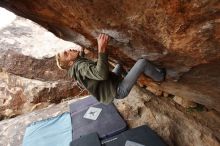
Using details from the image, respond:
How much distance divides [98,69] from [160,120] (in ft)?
6.91

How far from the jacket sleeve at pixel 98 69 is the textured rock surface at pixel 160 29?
242 mm

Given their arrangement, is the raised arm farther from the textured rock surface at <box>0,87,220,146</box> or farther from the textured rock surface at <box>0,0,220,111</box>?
the textured rock surface at <box>0,87,220,146</box>

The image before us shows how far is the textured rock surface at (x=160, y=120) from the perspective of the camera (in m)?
3.91

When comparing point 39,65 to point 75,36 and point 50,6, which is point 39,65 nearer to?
point 75,36

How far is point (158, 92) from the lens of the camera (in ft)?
14.9

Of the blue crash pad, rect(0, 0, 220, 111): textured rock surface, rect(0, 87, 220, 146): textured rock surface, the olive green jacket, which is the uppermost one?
rect(0, 0, 220, 111): textured rock surface

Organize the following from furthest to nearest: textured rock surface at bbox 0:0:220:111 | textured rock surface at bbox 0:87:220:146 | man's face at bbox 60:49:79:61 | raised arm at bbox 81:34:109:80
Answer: textured rock surface at bbox 0:87:220:146 < man's face at bbox 60:49:79:61 < raised arm at bbox 81:34:109:80 < textured rock surface at bbox 0:0:220:111

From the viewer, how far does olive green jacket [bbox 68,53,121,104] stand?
337cm

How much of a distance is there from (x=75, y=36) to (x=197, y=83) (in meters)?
1.78

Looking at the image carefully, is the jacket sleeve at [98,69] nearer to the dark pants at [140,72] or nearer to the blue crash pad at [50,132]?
the dark pants at [140,72]

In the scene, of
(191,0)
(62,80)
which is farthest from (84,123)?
(191,0)

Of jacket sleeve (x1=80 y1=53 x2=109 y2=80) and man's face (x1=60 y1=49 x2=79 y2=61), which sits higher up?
man's face (x1=60 y1=49 x2=79 y2=61)

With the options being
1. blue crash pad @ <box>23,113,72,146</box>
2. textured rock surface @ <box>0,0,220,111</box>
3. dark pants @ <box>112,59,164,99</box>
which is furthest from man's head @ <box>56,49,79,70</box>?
blue crash pad @ <box>23,113,72,146</box>

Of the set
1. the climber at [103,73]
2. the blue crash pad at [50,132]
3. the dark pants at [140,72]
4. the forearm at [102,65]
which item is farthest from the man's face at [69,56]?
the blue crash pad at [50,132]
